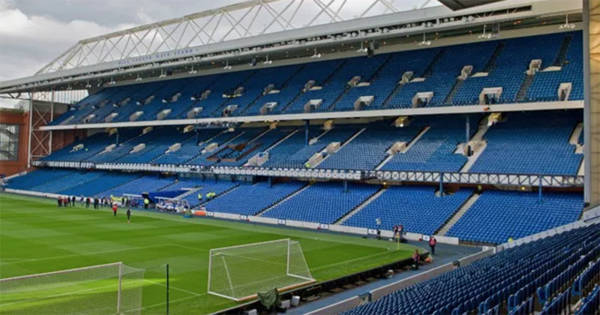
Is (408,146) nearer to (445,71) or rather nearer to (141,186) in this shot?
(445,71)

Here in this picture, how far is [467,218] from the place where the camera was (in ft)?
93.4

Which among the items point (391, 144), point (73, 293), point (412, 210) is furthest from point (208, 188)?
point (73, 293)

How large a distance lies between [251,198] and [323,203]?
274 inches

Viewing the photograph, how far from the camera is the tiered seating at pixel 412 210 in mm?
29203

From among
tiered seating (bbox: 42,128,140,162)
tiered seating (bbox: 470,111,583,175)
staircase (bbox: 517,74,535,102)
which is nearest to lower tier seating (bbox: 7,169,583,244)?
tiered seating (bbox: 470,111,583,175)

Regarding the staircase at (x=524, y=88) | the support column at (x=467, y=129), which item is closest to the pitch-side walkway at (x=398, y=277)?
the support column at (x=467, y=129)

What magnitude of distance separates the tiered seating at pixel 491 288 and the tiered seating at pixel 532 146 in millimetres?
14595

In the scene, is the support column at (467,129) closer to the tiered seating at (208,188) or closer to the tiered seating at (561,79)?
the tiered seating at (561,79)

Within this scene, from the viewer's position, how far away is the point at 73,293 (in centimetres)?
1216

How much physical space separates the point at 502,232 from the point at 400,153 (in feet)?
37.4

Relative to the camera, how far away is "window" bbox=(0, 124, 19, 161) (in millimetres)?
63500

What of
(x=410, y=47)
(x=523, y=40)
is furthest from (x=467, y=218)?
(x=410, y=47)

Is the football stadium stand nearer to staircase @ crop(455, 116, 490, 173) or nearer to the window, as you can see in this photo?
staircase @ crop(455, 116, 490, 173)

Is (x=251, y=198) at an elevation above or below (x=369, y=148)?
below
